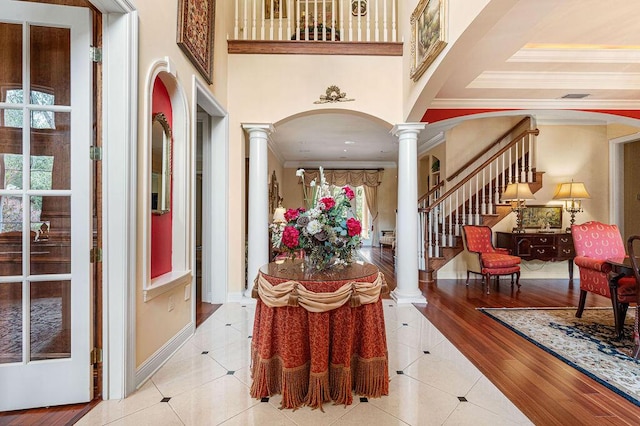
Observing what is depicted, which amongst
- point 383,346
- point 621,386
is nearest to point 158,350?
point 383,346

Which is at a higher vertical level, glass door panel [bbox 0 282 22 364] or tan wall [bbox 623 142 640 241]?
tan wall [bbox 623 142 640 241]

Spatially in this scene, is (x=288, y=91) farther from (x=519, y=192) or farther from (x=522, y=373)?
(x=519, y=192)

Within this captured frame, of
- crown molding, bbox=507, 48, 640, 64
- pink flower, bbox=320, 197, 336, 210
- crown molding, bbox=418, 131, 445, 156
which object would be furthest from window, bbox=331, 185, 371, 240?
pink flower, bbox=320, 197, 336, 210

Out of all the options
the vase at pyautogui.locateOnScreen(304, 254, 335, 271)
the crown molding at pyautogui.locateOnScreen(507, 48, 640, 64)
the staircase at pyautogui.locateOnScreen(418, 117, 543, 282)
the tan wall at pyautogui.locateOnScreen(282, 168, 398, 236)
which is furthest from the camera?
the tan wall at pyautogui.locateOnScreen(282, 168, 398, 236)

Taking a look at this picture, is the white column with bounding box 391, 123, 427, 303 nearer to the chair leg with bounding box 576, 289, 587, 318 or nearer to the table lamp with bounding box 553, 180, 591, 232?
A: the chair leg with bounding box 576, 289, 587, 318

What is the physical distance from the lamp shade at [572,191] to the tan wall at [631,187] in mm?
1226

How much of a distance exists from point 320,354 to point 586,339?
9.49ft

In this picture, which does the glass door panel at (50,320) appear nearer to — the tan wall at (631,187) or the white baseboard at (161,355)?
the white baseboard at (161,355)

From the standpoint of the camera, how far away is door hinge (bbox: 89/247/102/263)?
199cm

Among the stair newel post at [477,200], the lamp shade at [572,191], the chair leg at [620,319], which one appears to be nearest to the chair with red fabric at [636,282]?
the chair leg at [620,319]

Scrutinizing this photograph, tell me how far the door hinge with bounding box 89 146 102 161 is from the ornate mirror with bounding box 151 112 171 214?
20.3 inches

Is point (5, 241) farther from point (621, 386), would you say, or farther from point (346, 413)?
point (621, 386)

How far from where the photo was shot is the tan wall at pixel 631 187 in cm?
586

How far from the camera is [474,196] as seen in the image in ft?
20.0
